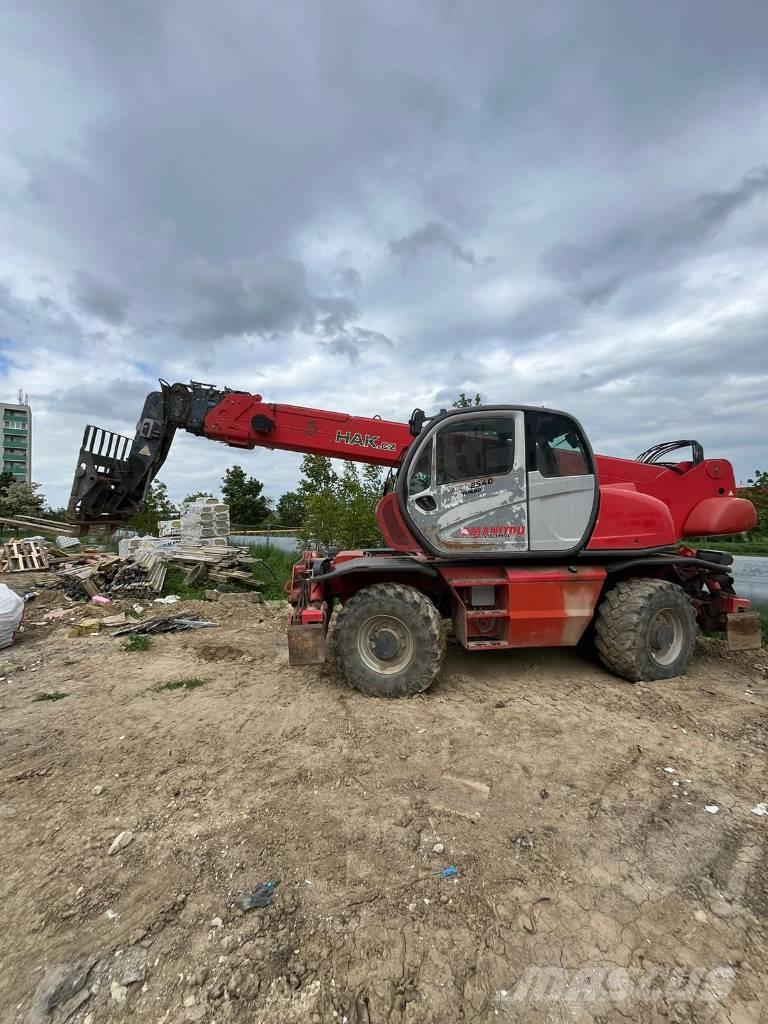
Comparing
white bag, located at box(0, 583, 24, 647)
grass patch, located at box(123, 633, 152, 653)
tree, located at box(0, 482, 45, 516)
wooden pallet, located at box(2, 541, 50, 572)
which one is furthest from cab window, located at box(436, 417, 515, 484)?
tree, located at box(0, 482, 45, 516)

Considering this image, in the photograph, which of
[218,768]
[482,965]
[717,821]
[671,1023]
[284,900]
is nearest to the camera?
[671,1023]

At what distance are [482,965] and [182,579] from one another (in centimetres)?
1042

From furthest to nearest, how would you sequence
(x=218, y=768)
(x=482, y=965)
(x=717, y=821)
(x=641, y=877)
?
(x=218, y=768) → (x=717, y=821) → (x=641, y=877) → (x=482, y=965)

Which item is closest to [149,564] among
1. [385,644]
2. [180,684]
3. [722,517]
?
[180,684]

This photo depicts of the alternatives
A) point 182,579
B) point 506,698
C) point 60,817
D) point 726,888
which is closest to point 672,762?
point 726,888

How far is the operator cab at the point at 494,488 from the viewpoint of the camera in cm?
493

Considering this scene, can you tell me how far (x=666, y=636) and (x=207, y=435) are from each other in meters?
6.16

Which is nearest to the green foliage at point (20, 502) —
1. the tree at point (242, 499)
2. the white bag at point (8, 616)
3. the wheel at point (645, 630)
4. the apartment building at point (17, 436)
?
the tree at point (242, 499)

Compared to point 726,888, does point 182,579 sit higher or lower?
higher

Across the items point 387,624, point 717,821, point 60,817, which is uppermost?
point 387,624

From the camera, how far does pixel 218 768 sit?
3420 mm

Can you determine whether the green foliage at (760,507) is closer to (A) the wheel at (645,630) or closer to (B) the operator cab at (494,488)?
(A) the wheel at (645,630)

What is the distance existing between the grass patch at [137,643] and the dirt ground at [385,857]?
5.95 feet

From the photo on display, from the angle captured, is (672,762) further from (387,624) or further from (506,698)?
(387,624)
